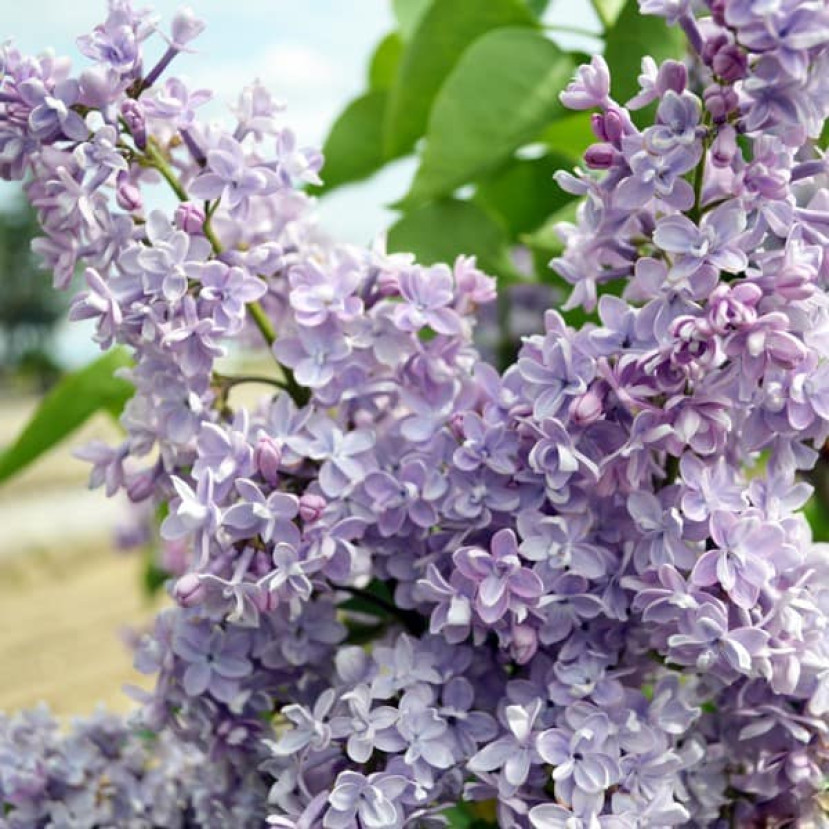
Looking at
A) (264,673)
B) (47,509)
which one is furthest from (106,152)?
(47,509)

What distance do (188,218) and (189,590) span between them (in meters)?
0.09

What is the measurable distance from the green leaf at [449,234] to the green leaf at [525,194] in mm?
72

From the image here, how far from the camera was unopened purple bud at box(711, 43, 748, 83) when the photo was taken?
0.26m

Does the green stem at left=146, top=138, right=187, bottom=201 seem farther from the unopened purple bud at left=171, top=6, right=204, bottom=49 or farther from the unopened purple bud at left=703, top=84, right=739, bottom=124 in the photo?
the unopened purple bud at left=703, top=84, right=739, bottom=124

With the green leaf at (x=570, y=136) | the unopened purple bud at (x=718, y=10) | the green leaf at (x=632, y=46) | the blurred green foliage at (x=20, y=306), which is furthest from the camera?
the blurred green foliage at (x=20, y=306)

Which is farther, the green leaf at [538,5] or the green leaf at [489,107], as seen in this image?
the green leaf at [538,5]

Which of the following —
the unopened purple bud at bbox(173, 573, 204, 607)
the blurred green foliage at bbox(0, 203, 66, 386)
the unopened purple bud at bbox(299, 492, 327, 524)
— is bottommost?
the blurred green foliage at bbox(0, 203, 66, 386)

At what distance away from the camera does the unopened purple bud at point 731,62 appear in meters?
0.26

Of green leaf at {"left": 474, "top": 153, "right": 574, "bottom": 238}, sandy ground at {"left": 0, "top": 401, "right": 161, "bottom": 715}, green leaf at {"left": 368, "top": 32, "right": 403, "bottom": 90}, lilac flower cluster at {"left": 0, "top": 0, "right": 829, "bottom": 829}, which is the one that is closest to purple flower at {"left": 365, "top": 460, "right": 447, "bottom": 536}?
lilac flower cluster at {"left": 0, "top": 0, "right": 829, "bottom": 829}

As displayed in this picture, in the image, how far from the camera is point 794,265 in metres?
0.28

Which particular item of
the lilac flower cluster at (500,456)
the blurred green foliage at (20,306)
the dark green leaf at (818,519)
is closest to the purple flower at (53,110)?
the lilac flower cluster at (500,456)

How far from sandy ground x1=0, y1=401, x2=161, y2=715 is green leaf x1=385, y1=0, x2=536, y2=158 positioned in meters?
0.55

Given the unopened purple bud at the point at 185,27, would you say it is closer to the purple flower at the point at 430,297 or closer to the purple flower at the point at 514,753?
the purple flower at the point at 430,297

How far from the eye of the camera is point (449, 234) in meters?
0.43
